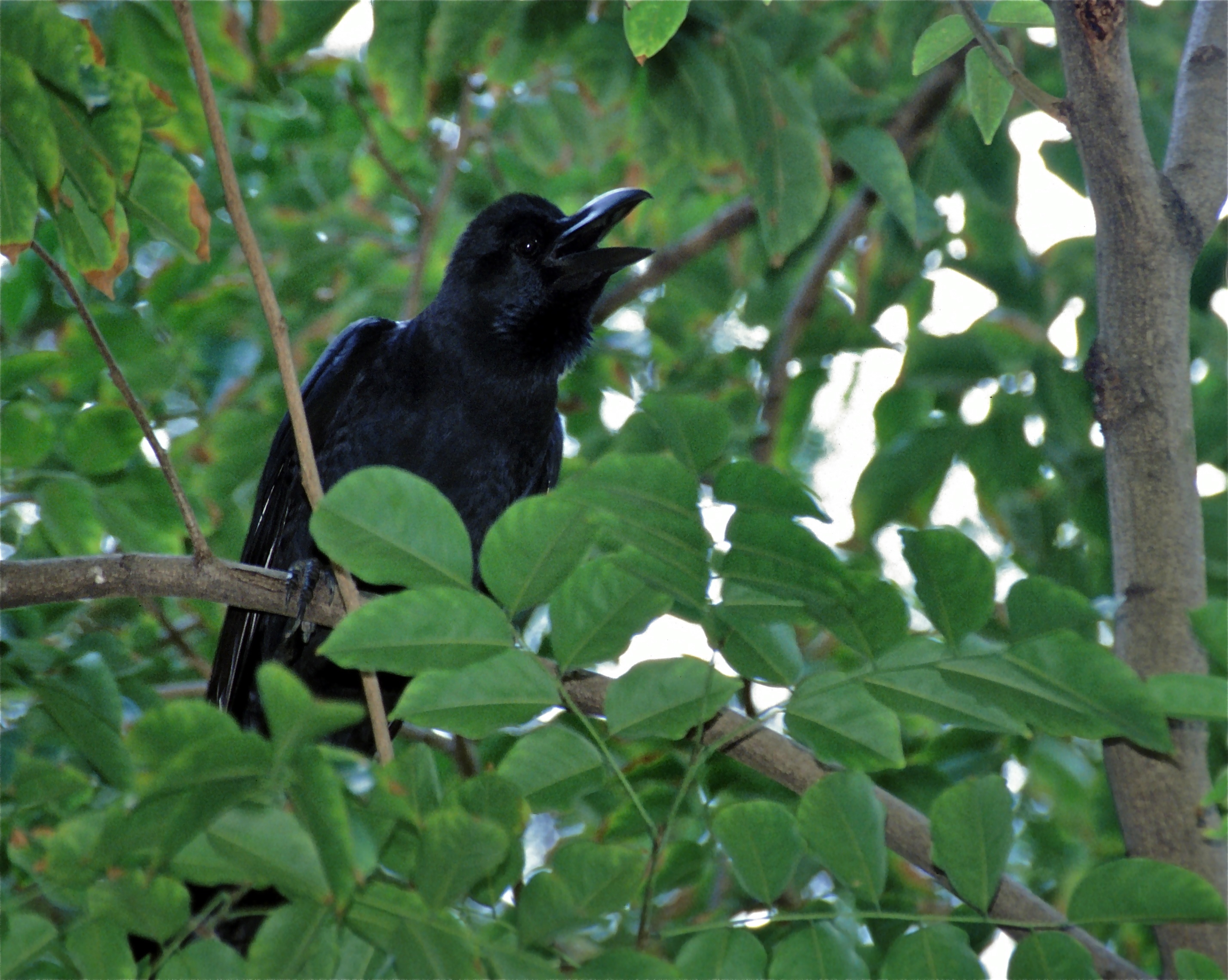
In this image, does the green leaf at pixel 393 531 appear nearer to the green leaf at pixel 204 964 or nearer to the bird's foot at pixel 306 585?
the green leaf at pixel 204 964

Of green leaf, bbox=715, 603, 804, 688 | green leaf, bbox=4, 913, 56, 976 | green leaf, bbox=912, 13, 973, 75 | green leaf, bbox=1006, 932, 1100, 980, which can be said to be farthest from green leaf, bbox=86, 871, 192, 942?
green leaf, bbox=912, 13, 973, 75

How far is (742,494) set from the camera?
1.42 meters

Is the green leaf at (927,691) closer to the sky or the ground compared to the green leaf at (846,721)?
closer to the sky

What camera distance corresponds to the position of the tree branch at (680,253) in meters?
4.20

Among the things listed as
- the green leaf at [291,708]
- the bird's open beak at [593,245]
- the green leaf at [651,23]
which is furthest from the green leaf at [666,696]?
the bird's open beak at [593,245]

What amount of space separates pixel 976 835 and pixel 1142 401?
771mm

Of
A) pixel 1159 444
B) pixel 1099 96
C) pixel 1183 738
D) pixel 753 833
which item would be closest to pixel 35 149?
pixel 753 833

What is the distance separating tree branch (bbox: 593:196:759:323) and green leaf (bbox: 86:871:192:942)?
3.07 metres

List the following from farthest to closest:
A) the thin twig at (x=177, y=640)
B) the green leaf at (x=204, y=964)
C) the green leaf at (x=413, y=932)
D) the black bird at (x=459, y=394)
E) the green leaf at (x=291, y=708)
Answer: the thin twig at (x=177, y=640), the black bird at (x=459, y=394), the green leaf at (x=204, y=964), the green leaf at (x=413, y=932), the green leaf at (x=291, y=708)

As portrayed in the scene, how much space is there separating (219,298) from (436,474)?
0.96m

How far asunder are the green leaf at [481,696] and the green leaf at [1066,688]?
49cm

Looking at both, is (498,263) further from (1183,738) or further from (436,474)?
(1183,738)

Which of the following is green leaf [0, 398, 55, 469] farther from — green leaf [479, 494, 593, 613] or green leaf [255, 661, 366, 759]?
green leaf [255, 661, 366, 759]

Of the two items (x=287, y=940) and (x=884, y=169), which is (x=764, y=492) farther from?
(x=884, y=169)
